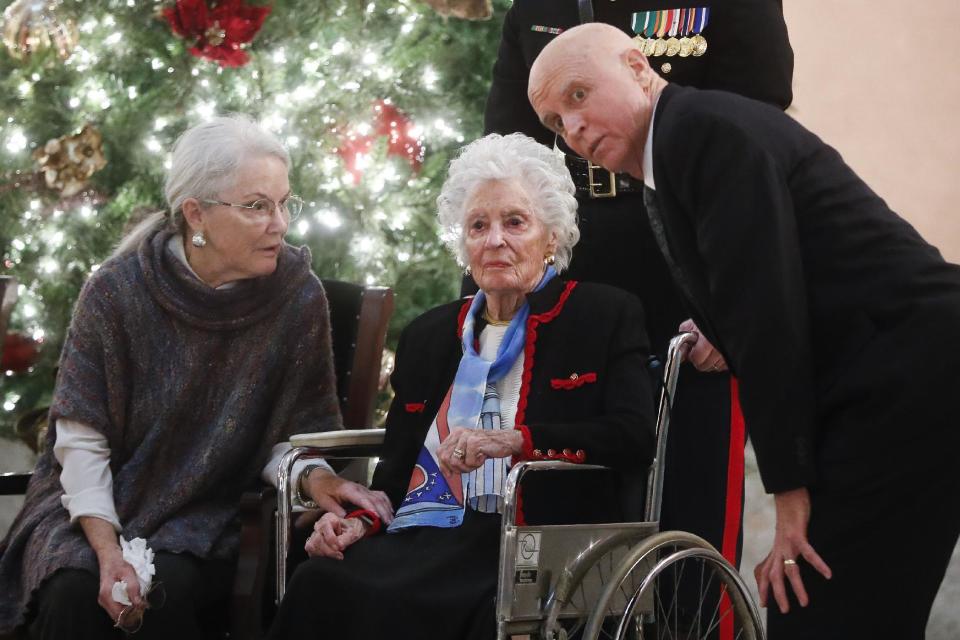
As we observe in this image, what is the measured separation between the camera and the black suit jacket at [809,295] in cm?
163

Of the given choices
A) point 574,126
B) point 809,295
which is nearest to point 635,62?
point 574,126

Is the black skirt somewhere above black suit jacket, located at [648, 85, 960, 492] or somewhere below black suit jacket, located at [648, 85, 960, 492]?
below

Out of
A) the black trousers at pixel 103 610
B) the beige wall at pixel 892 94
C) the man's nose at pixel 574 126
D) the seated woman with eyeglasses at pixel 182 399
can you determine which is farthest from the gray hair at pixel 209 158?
the beige wall at pixel 892 94

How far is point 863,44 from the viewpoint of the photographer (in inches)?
192

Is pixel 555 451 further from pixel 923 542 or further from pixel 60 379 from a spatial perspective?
pixel 60 379

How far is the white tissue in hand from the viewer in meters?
2.38

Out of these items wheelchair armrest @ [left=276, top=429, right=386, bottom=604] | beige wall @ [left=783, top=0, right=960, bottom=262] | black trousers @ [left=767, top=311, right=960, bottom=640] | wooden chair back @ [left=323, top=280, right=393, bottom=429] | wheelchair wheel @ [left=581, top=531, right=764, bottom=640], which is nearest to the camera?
black trousers @ [left=767, top=311, right=960, bottom=640]

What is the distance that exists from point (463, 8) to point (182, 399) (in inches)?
68.1

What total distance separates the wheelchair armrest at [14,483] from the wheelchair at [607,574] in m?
0.67

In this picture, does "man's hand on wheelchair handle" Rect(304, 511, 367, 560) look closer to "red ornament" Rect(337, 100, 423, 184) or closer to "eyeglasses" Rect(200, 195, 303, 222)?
"eyeglasses" Rect(200, 195, 303, 222)

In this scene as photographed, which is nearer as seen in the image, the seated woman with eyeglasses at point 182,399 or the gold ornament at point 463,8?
the seated woman with eyeglasses at point 182,399

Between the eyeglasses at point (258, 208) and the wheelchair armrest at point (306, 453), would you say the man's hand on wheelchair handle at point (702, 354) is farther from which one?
the eyeglasses at point (258, 208)

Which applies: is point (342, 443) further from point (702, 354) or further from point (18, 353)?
point (18, 353)

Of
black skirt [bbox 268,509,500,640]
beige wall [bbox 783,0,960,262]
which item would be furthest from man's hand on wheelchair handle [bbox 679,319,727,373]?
beige wall [bbox 783,0,960,262]
